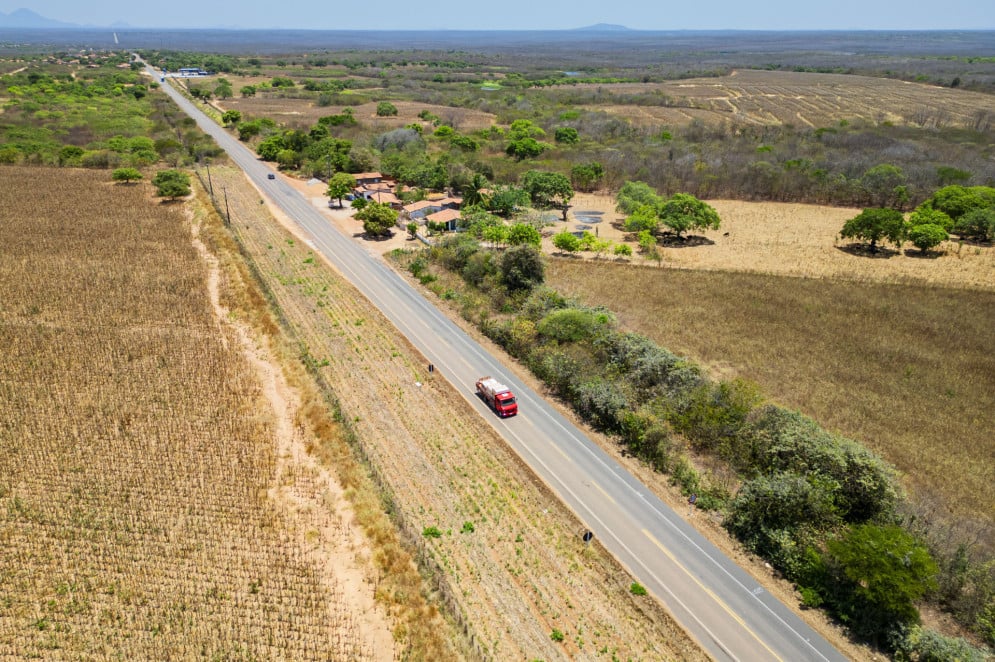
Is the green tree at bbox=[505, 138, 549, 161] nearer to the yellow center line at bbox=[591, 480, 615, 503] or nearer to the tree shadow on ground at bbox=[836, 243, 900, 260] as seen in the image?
the tree shadow on ground at bbox=[836, 243, 900, 260]

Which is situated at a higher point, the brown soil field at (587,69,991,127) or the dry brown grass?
the brown soil field at (587,69,991,127)

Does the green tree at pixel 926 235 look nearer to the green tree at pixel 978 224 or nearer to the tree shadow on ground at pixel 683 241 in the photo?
the green tree at pixel 978 224

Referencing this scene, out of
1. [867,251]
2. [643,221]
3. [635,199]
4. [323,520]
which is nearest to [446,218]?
[643,221]

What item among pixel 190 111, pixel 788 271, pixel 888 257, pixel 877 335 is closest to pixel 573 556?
pixel 877 335

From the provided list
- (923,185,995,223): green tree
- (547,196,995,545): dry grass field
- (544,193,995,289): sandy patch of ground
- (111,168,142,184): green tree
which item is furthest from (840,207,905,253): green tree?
(111,168,142,184): green tree

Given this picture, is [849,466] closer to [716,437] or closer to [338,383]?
[716,437]

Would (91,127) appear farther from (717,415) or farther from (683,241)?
(717,415)
